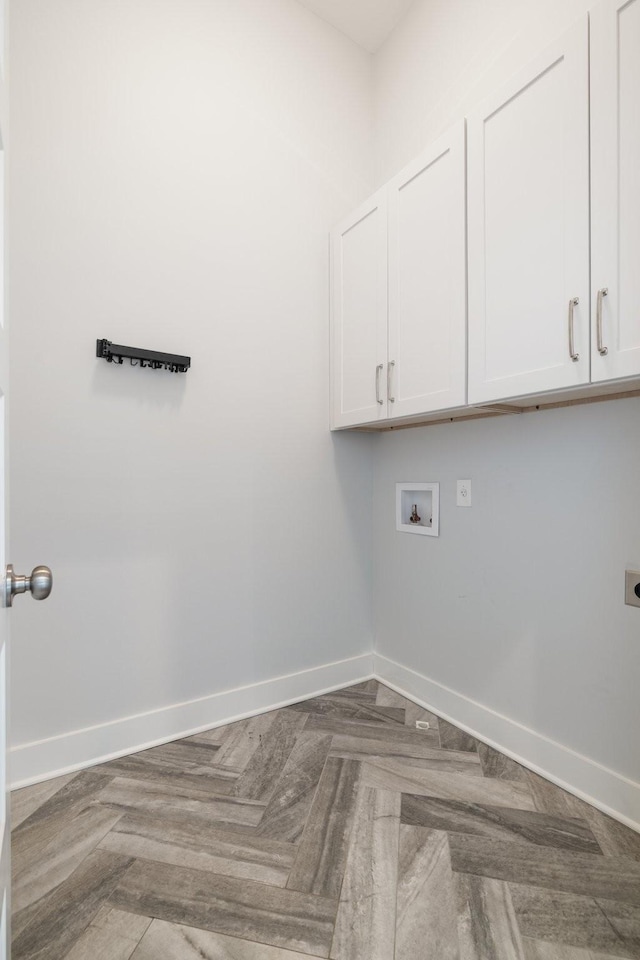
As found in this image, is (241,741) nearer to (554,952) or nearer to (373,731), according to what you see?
(373,731)

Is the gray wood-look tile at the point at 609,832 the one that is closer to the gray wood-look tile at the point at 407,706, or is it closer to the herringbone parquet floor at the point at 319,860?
the herringbone parquet floor at the point at 319,860

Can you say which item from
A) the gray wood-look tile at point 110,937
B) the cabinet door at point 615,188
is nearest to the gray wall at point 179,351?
the gray wood-look tile at point 110,937

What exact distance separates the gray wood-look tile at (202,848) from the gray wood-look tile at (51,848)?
6cm

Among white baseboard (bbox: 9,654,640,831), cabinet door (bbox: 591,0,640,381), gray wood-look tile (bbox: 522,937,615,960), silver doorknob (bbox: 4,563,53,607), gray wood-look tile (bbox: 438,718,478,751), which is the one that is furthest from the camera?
gray wood-look tile (bbox: 438,718,478,751)

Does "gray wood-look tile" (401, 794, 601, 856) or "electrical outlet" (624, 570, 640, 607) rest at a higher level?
"electrical outlet" (624, 570, 640, 607)

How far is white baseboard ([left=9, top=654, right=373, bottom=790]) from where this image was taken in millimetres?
1578

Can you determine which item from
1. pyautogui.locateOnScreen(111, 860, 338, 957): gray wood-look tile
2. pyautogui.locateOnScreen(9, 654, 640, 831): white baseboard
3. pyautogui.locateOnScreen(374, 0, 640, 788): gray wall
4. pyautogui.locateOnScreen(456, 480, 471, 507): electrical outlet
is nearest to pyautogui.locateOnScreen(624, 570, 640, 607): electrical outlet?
pyautogui.locateOnScreen(374, 0, 640, 788): gray wall

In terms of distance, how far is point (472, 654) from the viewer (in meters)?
1.90

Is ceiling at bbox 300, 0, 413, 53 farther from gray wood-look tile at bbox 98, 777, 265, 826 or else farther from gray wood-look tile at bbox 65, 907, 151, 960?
gray wood-look tile at bbox 65, 907, 151, 960

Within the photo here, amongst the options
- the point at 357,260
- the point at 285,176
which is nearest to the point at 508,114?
the point at 357,260

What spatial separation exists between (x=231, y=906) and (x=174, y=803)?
43 cm

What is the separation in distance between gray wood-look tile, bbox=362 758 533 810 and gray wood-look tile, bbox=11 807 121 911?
83 cm

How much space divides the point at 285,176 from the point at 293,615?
199 centimetres

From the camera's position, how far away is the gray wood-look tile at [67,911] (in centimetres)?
101
